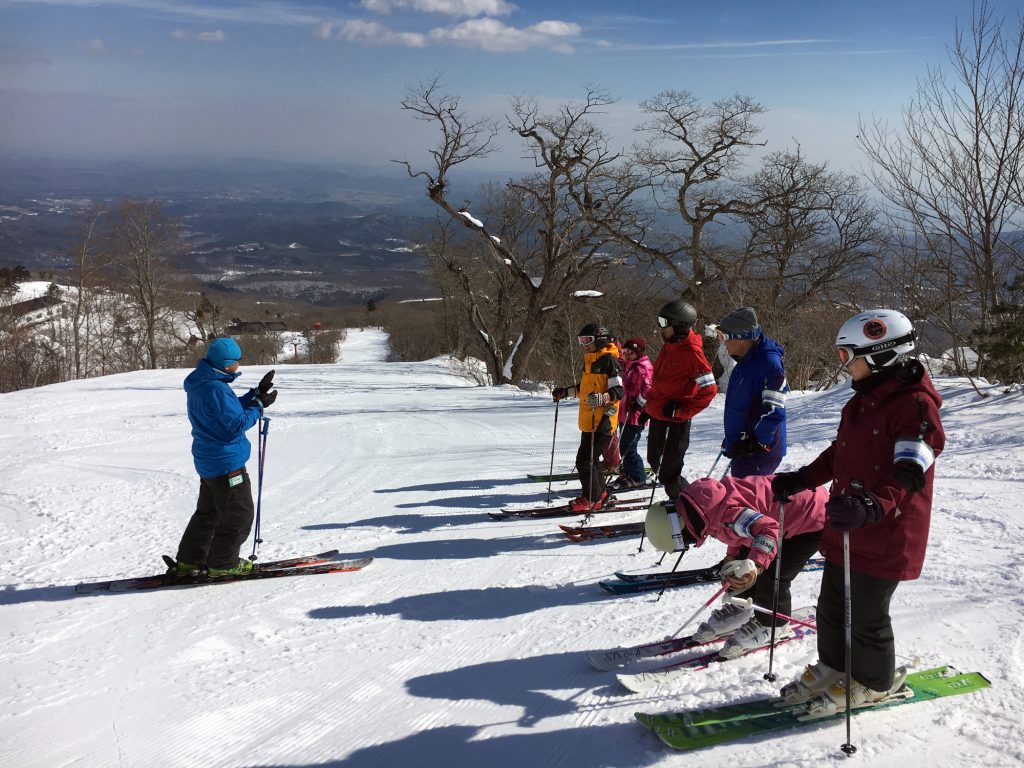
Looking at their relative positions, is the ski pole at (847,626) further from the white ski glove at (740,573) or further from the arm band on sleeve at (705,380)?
the arm band on sleeve at (705,380)

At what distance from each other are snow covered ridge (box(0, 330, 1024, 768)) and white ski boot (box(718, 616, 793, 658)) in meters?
0.08

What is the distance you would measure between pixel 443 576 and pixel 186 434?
821cm

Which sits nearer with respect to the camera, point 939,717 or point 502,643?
point 939,717

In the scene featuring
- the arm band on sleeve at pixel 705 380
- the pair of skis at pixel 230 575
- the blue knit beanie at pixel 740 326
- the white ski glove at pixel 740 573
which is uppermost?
the blue knit beanie at pixel 740 326

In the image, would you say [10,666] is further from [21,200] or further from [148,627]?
[21,200]

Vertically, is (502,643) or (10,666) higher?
(502,643)

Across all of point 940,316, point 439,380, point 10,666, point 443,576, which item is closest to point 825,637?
point 443,576

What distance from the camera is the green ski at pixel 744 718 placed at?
112 inches

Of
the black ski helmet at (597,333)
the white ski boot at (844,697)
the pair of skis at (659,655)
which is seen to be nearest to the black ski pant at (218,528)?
the pair of skis at (659,655)

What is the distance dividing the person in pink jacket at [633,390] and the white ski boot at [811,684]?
362cm

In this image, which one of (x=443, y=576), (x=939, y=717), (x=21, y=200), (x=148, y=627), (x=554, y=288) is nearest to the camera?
(x=939, y=717)

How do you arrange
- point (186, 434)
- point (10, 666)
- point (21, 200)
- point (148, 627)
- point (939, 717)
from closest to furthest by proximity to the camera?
1. point (939, 717)
2. point (10, 666)
3. point (148, 627)
4. point (186, 434)
5. point (21, 200)

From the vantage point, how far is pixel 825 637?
3055 mm

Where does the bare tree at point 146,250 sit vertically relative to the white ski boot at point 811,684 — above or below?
above
